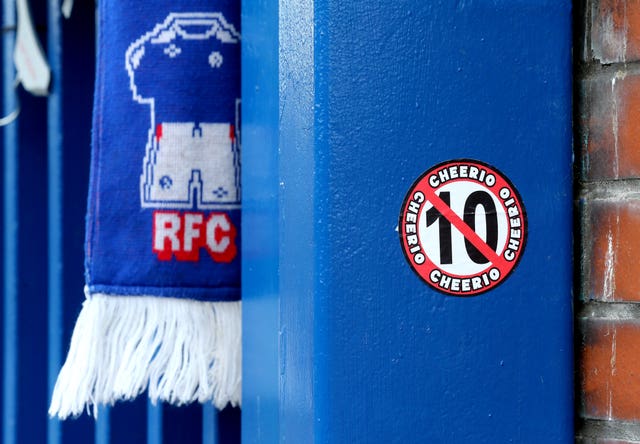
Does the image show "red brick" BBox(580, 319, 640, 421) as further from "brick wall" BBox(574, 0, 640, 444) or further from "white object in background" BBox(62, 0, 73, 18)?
"white object in background" BBox(62, 0, 73, 18)

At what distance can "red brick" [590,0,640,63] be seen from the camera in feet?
2.10

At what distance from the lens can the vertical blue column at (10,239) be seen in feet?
4.74

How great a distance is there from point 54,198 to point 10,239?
0.38ft

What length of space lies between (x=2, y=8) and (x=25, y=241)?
450 millimetres

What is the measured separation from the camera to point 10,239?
1450mm

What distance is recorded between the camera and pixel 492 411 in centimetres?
61

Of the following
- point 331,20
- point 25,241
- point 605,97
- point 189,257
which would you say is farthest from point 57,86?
point 605,97

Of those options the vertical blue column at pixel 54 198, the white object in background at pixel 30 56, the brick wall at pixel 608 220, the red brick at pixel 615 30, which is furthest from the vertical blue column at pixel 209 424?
the red brick at pixel 615 30

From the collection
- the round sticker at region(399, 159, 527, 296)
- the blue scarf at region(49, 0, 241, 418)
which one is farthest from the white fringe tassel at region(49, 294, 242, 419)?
the round sticker at region(399, 159, 527, 296)

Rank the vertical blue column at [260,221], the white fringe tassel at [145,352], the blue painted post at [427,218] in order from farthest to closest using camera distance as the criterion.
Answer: the white fringe tassel at [145,352], the vertical blue column at [260,221], the blue painted post at [427,218]

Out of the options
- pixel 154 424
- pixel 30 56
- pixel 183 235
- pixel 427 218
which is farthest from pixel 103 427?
pixel 427 218

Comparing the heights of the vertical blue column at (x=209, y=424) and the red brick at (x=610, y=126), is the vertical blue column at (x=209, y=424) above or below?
below

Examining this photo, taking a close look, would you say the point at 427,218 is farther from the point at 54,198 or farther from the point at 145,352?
the point at 54,198

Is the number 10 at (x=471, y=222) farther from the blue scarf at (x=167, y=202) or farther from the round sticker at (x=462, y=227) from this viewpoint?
the blue scarf at (x=167, y=202)
